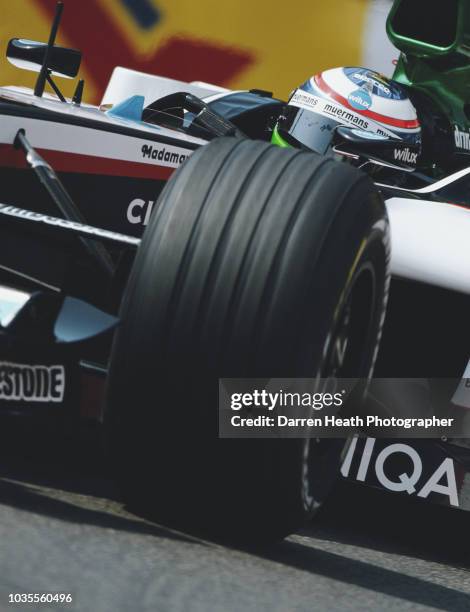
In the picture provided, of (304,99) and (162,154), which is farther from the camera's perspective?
(304,99)

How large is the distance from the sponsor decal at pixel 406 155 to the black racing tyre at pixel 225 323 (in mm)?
1964

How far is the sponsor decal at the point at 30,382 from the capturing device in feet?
8.20

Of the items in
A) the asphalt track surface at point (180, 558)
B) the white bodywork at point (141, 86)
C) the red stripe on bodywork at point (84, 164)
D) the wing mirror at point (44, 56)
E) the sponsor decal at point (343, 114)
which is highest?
the sponsor decal at point (343, 114)

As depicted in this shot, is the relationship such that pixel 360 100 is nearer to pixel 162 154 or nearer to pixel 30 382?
pixel 162 154

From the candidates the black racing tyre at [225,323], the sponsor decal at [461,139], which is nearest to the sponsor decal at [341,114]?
the sponsor decal at [461,139]

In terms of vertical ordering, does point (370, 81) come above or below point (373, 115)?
above

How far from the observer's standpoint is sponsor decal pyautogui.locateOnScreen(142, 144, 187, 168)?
3.74m

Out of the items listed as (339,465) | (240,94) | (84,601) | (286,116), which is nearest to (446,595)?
(339,465)

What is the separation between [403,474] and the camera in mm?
3072

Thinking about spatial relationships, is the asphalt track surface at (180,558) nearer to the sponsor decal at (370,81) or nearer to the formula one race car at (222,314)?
the formula one race car at (222,314)

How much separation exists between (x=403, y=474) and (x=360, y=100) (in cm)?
223

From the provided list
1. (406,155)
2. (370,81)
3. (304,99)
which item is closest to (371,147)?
(406,155)

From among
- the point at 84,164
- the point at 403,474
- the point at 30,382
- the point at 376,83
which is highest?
the point at 376,83

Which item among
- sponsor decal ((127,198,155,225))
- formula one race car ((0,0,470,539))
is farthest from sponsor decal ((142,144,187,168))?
formula one race car ((0,0,470,539))
